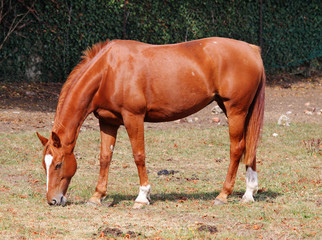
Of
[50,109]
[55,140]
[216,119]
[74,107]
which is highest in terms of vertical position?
[74,107]

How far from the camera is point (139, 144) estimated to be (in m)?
6.34

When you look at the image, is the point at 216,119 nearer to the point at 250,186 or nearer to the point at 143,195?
the point at 250,186

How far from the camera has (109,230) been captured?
5074mm

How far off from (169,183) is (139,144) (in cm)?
145

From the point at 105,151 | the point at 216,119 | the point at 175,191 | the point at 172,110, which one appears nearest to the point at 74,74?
the point at 105,151

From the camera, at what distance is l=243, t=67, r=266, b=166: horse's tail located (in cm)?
658

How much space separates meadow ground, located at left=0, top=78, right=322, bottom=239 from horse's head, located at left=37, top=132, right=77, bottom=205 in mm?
172

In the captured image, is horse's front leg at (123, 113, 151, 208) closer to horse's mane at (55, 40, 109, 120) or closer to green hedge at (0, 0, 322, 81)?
horse's mane at (55, 40, 109, 120)

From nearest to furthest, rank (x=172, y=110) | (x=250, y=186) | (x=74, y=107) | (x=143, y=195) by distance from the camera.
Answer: (x=74, y=107) < (x=143, y=195) < (x=172, y=110) < (x=250, y=186)

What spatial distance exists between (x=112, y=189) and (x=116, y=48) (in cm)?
198

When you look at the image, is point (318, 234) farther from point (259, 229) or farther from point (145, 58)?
point (145, 58)

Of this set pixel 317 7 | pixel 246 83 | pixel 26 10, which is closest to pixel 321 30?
pixel 317 7

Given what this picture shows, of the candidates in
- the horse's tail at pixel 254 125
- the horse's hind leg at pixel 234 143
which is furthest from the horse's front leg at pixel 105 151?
the horse's tail at pixel 254 125

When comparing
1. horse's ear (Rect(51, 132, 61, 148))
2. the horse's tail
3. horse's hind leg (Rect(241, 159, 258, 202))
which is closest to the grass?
horse's hind leg (Rect(241, 159, 258, 202))
